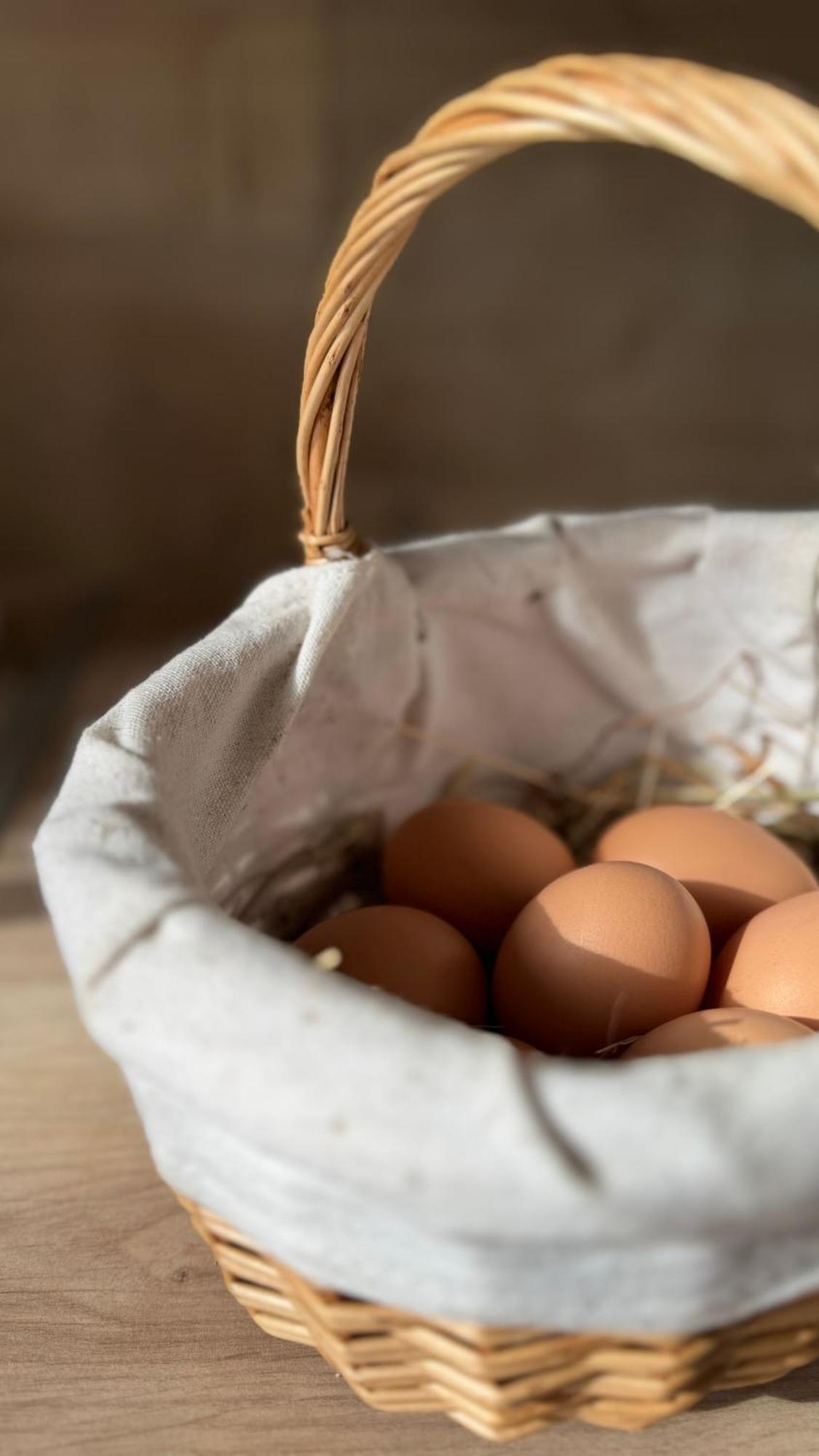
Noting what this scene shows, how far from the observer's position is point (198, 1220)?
0.39 metres

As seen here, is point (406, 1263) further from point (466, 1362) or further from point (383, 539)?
point (383, 539)

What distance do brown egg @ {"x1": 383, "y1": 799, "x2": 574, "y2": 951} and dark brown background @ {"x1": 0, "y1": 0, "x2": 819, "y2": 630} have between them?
705 mm

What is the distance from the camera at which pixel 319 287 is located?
1164 millimetres

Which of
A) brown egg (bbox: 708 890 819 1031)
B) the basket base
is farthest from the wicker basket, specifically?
brown egg (bbox: 708 890 819 1031)

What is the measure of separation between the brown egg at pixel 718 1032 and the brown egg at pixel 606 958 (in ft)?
0.13

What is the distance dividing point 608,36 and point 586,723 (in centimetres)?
78

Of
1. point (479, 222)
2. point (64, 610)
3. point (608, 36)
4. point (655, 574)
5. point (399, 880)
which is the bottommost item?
point (64, 610)

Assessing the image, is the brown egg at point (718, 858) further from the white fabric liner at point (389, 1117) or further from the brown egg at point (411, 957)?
the white fabric liner at point (389, 1117)

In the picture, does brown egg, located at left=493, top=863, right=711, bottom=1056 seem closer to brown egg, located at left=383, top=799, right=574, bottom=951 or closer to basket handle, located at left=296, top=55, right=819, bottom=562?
brown egg, located at left=383, top=799, right=574, bottom=951

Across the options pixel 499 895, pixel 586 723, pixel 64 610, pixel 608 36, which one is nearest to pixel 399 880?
pixel 499 895

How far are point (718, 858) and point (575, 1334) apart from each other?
265mm

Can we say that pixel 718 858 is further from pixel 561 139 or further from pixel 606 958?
pixel 561 139

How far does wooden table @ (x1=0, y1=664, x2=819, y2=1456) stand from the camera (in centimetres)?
40

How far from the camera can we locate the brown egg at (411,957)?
48 centimetres
